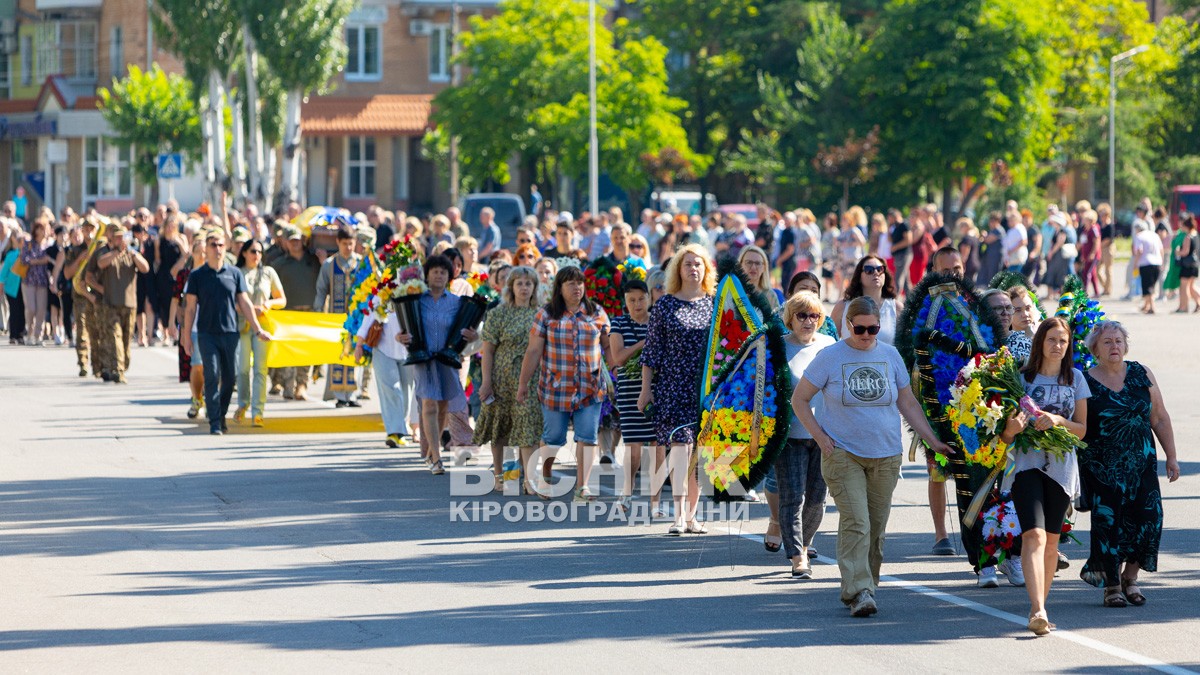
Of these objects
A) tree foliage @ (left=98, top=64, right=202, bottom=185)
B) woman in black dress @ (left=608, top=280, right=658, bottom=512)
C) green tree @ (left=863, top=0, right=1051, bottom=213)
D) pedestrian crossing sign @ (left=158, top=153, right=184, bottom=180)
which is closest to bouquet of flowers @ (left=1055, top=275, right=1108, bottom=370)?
woman in black dress @ (left=608, top=280, right=658, bottom=512)

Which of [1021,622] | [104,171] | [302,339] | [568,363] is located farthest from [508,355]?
[104,171]

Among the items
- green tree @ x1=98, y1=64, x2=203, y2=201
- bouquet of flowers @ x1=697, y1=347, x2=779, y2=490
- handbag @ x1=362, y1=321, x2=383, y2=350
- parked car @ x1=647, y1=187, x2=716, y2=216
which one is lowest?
bouquet of flowers @ x1=697, y1=347, x2=779, y2=490

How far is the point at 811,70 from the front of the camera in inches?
2253

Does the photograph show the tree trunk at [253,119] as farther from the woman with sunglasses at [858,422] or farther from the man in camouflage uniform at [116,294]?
the woman with sunglasses at [858,422]

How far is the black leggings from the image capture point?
8.84 m

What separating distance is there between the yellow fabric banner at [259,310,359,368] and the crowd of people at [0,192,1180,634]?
18 cm

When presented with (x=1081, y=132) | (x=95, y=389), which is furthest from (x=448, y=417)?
(x=1081, y=132)

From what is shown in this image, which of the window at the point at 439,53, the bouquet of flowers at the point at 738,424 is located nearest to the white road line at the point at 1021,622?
the bouquet of flowers at the point at 738,424

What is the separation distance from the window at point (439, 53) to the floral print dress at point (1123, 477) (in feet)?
188

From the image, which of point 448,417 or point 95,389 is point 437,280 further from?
point 95,389

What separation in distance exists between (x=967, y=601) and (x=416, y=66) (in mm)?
57643

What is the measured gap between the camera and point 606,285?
13.3 m

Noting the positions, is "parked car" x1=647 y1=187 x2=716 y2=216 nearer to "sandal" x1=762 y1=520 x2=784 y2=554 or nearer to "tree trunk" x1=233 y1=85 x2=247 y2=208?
"tree trunk" x1=233 y1=85 x2=247 y2=208

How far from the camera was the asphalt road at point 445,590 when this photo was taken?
26.8 ft
